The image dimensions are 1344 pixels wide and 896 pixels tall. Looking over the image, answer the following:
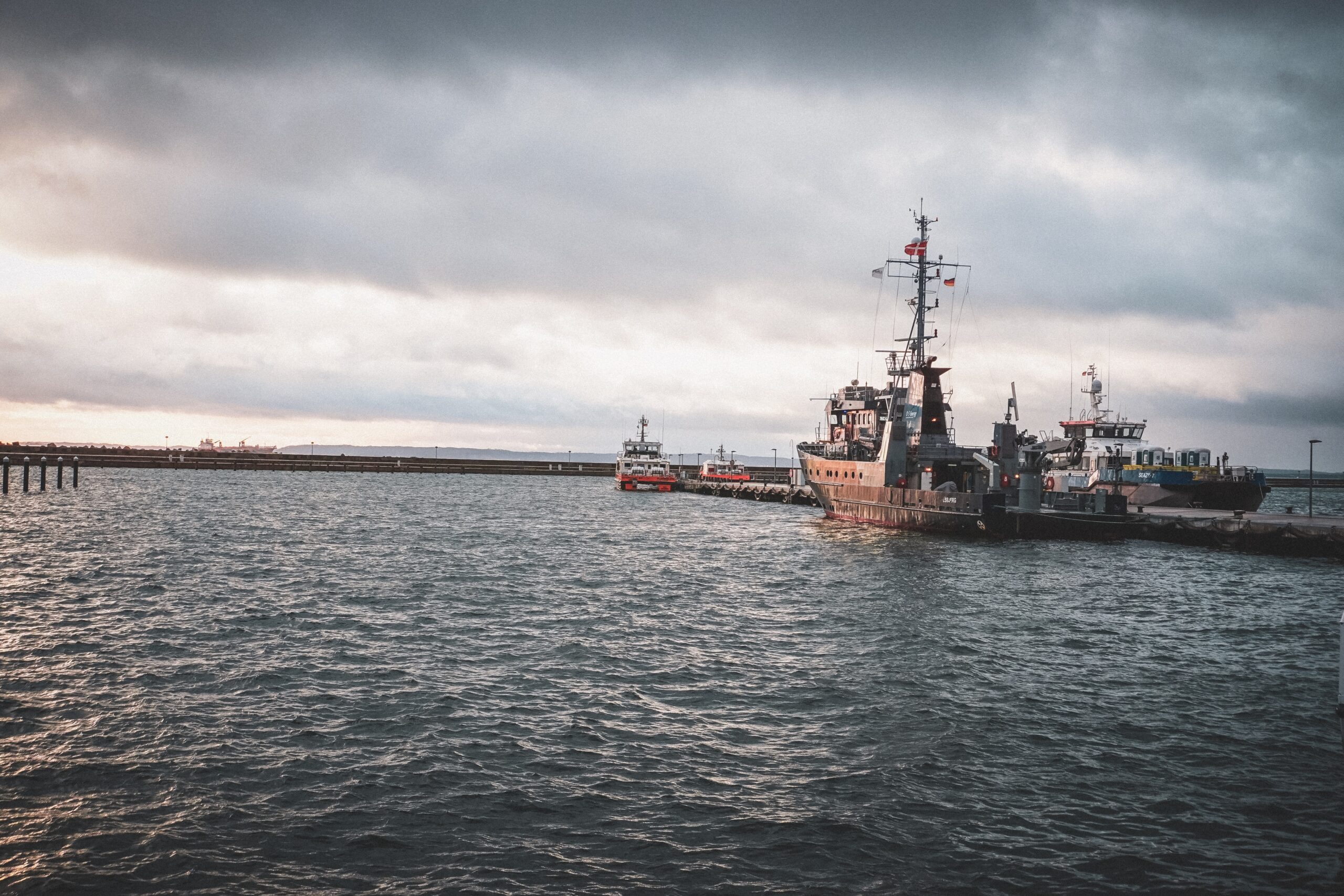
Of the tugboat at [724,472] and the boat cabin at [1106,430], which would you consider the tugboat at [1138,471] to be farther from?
the tugboat at [724,472]

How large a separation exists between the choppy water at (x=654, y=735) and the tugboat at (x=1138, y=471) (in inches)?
1574

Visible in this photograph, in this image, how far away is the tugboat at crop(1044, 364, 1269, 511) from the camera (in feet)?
231

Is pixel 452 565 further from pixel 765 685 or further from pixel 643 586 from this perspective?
pixel 765 685

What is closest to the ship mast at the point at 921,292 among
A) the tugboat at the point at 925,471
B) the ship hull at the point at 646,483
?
the tugboat at the point at 925,471

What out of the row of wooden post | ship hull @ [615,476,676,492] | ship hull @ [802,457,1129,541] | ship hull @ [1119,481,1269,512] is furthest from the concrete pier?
the row of wooden post

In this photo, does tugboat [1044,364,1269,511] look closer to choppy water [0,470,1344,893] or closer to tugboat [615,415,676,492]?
choppy water [0,470,1344,893]

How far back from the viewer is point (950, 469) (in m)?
60.7

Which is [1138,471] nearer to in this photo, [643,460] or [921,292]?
[921,292]

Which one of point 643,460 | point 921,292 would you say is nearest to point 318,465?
Answer: point 643,460

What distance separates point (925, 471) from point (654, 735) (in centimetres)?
4805

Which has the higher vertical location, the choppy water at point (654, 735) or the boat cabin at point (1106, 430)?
the boat cabin at point (1106, 430)

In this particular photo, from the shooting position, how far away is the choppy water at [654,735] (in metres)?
10.5

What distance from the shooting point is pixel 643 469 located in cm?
A: 12281

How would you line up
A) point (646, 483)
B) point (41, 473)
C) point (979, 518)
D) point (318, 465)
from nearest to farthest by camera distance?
1. point (979, 518)
2. point (41, 473)
3. point (646, 483)
4. point (318, 465)
